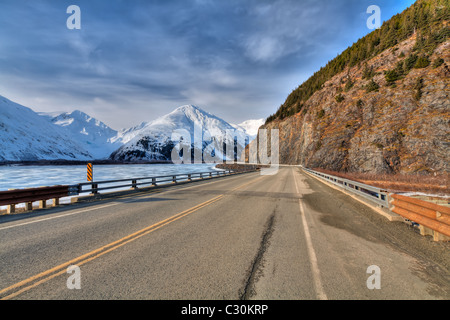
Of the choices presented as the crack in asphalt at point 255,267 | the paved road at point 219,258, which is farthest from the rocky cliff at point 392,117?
the crack in asphalt at point 255,267

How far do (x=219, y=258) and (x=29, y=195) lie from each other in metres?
9.55

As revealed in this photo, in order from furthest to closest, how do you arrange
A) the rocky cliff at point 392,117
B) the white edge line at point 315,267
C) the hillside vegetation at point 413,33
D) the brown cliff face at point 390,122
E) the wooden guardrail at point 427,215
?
the hillside vegetation at point 413,33 → the rocky cliff at point 392,117 → the brown cliff face at point 390,122 → the wooden guardrail at point 427,215 → the white edge line at point 315,267

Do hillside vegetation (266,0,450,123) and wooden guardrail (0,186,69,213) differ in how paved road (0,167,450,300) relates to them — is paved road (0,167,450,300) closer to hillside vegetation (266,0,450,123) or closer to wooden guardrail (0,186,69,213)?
wooden guardrail (0,186,69,213)

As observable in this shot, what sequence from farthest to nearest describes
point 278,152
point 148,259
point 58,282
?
point 278,152 → point 148,259 → point 58,282

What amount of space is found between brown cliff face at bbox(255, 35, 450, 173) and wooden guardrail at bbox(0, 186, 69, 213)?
41.3m

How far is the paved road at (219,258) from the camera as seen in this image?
315 centimetres

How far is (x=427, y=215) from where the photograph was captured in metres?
5.34

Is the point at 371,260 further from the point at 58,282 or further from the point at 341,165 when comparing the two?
the point at 341,165

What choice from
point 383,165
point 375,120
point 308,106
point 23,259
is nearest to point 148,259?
point 23,259

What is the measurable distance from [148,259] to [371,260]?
15.2 feet

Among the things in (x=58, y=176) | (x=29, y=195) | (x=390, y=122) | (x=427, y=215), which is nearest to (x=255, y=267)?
(x=427, y=215)

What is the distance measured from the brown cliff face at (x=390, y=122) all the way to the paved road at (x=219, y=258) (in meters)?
33.9

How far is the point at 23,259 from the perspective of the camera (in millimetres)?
4156

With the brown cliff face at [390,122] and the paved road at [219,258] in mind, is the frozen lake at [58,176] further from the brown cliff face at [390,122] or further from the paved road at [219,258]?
the brown cliff face at [390,122]
